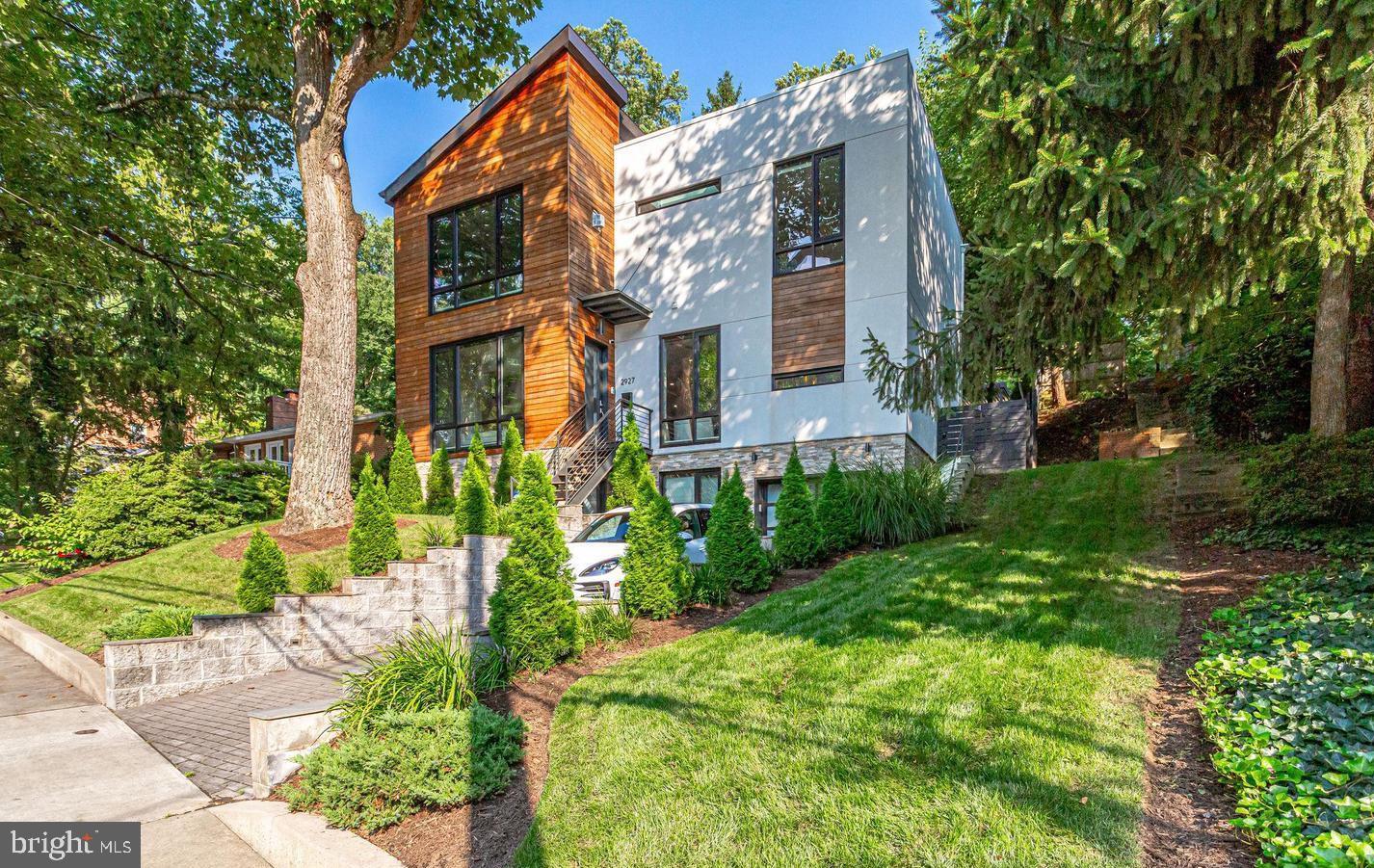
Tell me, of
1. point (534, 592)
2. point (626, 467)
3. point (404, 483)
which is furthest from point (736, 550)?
point (404, 483)

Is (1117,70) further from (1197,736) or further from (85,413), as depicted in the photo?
(85,413)

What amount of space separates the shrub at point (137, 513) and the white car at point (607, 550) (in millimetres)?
7462

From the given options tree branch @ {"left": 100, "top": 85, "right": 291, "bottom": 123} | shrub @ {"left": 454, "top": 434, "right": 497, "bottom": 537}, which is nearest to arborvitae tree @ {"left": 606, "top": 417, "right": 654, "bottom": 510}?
shrub @ {"left": 454, "top": 434, "right": 497, "bottom": 537}

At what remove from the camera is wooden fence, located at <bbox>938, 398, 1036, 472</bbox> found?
1700 cm

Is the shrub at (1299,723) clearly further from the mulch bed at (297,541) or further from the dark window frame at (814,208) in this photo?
the mulch bed at (297,541)

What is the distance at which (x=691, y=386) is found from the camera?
14312mm

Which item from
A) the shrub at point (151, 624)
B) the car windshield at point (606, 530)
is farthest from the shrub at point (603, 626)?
the shrub at point (151, 624)

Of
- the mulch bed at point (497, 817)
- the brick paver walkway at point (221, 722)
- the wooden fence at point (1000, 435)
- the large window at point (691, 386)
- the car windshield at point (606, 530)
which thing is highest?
the large window at point (691, 386)

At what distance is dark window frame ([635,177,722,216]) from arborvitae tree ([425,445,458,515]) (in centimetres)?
712

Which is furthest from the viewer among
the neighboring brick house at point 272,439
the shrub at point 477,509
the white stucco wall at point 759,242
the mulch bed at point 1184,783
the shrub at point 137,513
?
the neighboring brick house at point 272,439

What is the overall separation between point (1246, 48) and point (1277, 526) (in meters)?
4.85

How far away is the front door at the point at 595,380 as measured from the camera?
1439cm

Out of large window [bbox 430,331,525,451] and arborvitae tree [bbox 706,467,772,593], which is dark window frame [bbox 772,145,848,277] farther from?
arborvitae tree [bbox 706,467,772,593]

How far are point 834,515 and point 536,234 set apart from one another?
9.07m
